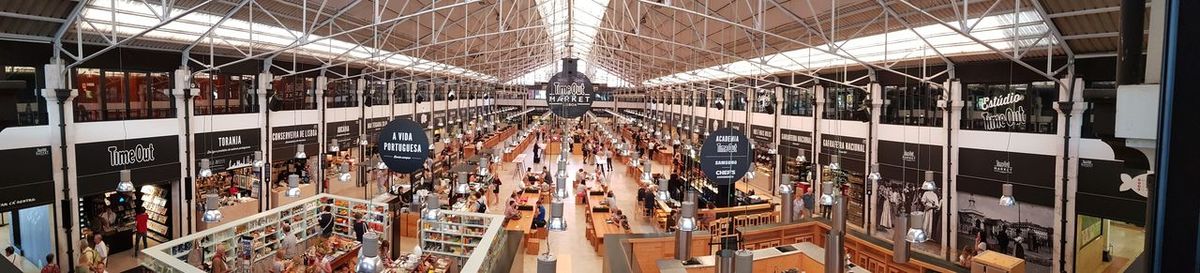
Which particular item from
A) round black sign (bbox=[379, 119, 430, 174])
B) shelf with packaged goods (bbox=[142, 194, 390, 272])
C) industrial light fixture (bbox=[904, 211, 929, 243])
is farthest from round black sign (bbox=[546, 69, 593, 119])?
industrial light fixture (bbox=[904, 211, 929, 243])

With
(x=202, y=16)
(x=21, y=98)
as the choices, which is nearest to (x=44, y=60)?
(x=21, y=98)

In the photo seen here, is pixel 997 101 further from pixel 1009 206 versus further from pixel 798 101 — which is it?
pixel 798 101

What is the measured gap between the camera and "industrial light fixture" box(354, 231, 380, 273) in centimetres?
661

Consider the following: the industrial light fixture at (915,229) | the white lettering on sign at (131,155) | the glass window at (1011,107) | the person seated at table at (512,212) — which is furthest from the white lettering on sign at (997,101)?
the white lettering on sign at (131,155)

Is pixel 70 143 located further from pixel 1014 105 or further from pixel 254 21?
pixel 1014 105

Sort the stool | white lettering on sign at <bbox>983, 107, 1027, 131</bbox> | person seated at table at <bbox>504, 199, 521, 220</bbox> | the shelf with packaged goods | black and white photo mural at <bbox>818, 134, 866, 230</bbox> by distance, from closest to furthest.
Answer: the shelf with packaged goods, white lettering on sign at <bbox>983, 107, 1027, 131</bbox>, the stool, person seated at table at <bbox>504, 199, 521, 220</bbox>, black and white photo mural at <bbox>818, 134, 866, 230</bbox>

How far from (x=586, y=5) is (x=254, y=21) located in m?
9.62

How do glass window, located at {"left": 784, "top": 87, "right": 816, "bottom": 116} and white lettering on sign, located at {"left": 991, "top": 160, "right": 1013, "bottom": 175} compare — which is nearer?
white lettering on sign, located at {"left": 991, "top": 160, "right": 1013, "bottom": 175}

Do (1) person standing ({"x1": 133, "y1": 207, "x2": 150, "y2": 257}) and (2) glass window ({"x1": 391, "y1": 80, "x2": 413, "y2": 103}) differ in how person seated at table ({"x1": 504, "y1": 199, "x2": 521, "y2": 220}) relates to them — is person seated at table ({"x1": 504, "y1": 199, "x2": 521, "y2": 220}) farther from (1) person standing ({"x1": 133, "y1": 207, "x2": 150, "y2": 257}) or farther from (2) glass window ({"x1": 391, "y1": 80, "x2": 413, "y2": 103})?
(2) glass window ({"x1": 391, "y1": 80, "x2": 413, "y2": 103})

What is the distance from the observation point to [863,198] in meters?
17.2

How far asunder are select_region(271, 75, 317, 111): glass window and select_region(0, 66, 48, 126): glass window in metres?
6.16

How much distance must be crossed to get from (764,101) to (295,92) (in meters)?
13.8

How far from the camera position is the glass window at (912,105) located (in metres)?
14.6

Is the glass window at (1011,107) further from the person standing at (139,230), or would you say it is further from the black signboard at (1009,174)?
the person standing at (139,230)
